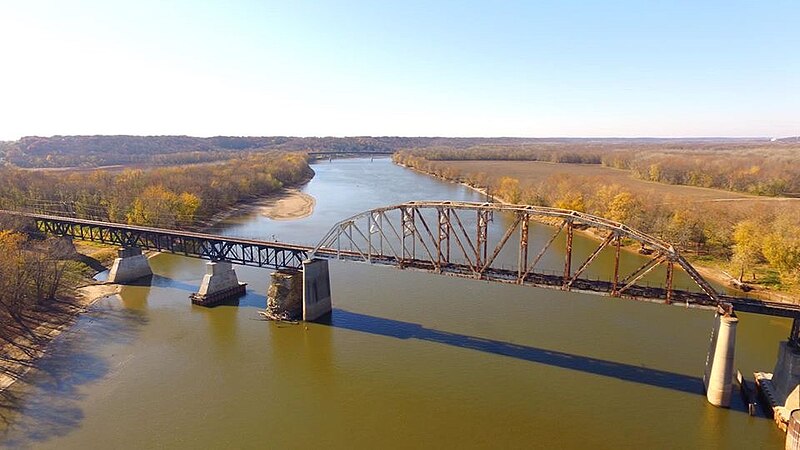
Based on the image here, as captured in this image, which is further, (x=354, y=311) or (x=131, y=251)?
(x=131, y=251)

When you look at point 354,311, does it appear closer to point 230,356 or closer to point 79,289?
point 230,356

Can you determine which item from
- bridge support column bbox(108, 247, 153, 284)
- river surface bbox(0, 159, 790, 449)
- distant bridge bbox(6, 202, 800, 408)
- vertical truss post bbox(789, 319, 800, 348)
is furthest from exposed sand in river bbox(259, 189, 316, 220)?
vertical truss post bbox(789, 319, 800, 348)

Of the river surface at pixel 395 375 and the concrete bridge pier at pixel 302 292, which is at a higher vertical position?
the concrete bridge pier at pixel 302 292

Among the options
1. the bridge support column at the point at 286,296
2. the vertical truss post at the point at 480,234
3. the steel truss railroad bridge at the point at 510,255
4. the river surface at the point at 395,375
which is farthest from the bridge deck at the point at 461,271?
the river surface at the point at 395,375

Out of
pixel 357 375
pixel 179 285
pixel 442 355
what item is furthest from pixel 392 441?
pixel 179 285

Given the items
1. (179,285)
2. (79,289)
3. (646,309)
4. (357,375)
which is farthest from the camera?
(179,285)

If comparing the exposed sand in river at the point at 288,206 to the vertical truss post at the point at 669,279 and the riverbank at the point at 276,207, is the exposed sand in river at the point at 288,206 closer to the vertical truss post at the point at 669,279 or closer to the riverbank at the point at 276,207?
the riverbank at the point at 276,207

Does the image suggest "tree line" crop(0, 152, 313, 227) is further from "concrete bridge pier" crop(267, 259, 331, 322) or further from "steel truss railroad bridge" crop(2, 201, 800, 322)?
"concrete bridge pier" crop(267, 259, 331, 322)
